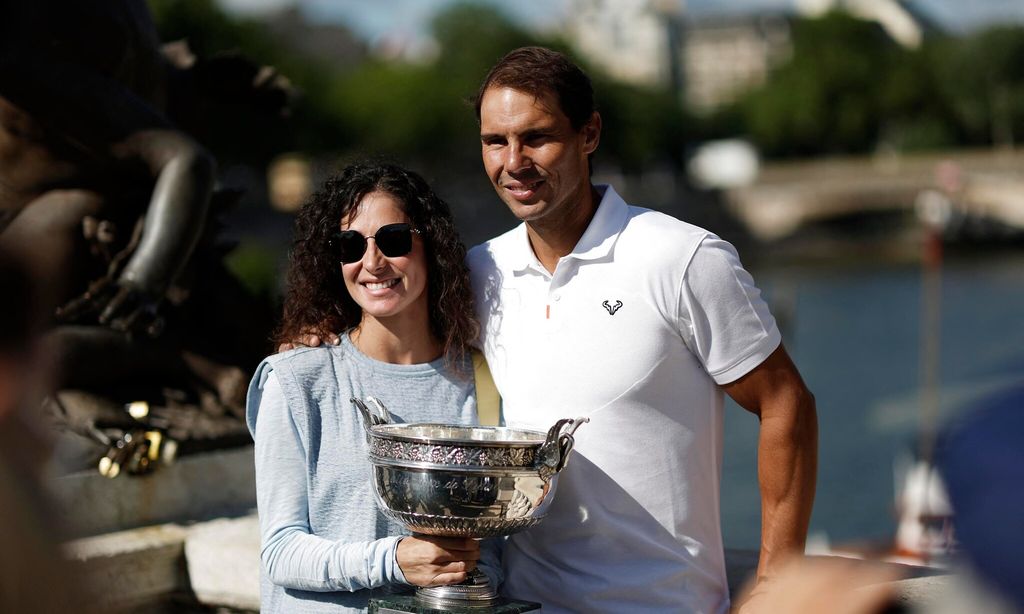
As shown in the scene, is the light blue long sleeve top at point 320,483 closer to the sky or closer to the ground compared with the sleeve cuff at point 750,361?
closer to the ground

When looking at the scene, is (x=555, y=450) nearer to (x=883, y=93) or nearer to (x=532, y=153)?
(x=532, y=153)

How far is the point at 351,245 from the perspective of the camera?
3150 millimetres

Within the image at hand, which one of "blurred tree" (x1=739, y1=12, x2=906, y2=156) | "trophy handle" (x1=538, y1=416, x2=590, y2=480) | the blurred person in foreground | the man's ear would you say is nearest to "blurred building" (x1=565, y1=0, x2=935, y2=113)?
"blurred tree" (x1=739, y1=12, x2=906, y2=156)

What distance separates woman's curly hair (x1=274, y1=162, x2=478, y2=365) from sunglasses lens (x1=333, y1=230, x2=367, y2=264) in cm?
8

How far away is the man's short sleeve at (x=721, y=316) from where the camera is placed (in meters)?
3.13

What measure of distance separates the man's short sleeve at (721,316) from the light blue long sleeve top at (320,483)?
583 millimetres

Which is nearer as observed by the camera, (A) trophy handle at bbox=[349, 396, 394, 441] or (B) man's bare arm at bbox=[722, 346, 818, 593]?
(A) trophy handle at bbox=[349, 396, 394, 441]

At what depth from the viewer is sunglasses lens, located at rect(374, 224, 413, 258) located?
3152 mm

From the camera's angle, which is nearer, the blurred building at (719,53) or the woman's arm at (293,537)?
the woman's arm at (293,537)

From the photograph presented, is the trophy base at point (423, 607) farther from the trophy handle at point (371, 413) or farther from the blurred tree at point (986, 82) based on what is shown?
the blurred tree at point (986, 82)

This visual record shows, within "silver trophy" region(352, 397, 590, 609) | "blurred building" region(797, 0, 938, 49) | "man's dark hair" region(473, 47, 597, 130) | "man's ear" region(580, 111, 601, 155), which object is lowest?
"silver trophy" region(352, 397, 590, 609)

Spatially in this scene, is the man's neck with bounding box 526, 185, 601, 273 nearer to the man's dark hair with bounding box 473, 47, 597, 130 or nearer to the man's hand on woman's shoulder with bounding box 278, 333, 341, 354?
the man's dark hair with bounding box 473, 47, 597, 130

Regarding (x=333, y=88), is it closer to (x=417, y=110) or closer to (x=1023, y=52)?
(x=417, y=110)

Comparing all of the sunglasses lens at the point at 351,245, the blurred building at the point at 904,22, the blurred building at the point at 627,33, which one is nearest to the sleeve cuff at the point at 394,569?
the sunglasses lens at the point at 351,245
